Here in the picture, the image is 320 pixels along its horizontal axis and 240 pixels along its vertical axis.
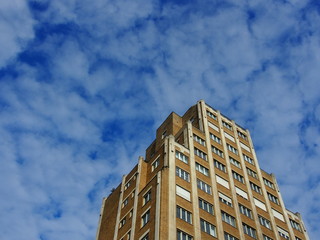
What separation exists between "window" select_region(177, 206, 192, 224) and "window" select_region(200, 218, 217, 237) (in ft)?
5.76

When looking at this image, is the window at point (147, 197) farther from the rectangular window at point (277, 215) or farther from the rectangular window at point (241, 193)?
the rectangular window at point (277, 215)

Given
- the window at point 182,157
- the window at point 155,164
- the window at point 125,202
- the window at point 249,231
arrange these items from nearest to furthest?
1. the window at point 249,231
2. the window at point 182,157
3. the window at point 155,164
4. the window at point 125,202

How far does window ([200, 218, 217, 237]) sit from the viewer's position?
44.4 m

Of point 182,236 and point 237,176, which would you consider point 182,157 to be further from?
point 182,236

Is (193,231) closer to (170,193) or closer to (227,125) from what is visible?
(170,193)

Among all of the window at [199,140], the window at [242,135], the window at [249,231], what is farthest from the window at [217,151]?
the window at [249,231]

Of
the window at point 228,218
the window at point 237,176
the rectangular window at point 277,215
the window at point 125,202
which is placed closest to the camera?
the window at point 228,218

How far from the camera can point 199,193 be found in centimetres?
4891

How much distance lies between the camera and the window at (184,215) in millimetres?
43406

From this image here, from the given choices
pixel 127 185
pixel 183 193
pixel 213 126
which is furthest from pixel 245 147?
pixel 183 193

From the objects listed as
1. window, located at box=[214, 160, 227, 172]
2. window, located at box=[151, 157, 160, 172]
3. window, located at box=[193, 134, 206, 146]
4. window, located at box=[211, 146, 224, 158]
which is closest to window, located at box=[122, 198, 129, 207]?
window, located at box=[151, 157, 160, 172]

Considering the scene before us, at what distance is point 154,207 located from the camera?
43.9m

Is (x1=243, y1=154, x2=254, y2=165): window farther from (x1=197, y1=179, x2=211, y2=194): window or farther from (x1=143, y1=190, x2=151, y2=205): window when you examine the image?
(x1=143, y1=190, x2=151, y2=205): window

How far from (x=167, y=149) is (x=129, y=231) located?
1216cm
